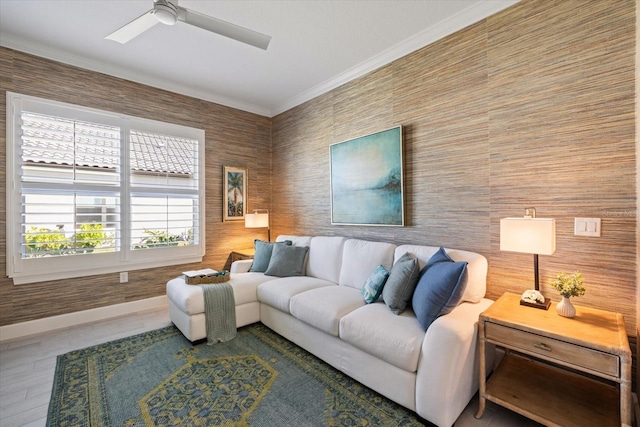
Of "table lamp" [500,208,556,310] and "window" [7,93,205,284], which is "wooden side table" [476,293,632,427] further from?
"window" [7,93,205,284]

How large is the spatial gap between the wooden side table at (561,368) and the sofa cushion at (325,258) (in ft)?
5.23

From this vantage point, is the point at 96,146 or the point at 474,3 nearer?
the point at 474,3

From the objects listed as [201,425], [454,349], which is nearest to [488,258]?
[454,349]

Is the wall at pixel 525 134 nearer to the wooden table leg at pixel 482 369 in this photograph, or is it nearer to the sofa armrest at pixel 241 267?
the wooden table leg at pixel 482 369

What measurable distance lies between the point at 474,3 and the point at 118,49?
132 inches

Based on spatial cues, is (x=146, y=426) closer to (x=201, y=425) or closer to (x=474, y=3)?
(x=201, y=425)

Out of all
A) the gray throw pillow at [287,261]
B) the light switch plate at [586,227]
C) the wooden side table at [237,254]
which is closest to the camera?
the light switch plate at [586,227]

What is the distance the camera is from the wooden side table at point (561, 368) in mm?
1386

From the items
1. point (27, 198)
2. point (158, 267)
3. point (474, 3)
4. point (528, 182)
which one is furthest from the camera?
point (158, 267)

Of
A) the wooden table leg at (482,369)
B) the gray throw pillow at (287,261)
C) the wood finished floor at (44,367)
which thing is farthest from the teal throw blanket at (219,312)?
the wooden table leg at (482,369)

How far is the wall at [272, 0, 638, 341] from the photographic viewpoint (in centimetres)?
180

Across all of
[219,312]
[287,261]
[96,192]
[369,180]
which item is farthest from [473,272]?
[96,192]

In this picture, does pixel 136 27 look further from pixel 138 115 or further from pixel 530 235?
pixel 530 235

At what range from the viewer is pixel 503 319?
1686mm
